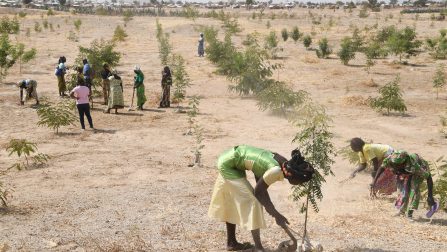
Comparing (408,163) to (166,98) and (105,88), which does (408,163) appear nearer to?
(166,98)

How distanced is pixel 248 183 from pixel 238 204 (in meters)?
0.23

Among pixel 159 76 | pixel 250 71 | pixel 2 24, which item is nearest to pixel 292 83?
pixel 250 71

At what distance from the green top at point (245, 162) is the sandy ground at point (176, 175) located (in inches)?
46.3

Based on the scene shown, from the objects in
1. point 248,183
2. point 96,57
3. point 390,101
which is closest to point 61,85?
point 96,57

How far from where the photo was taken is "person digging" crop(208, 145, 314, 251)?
4.75 metres

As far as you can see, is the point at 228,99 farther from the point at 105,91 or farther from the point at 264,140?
the point at 264,140

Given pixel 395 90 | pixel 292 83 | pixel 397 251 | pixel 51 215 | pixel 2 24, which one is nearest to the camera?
pixel 397 251

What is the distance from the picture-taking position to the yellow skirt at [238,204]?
5109 millimetres

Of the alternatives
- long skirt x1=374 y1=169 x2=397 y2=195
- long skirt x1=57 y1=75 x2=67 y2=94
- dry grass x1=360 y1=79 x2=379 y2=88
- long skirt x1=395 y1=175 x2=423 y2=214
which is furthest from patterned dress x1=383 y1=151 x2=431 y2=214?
dry grass x1=360 y1=79 x2=379 y2=88

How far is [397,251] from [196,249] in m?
2.24

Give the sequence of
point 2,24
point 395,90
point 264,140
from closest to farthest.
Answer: point 264,140 → point 395,90 → point 2,24

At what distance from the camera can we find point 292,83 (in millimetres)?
18953

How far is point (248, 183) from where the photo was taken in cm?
518

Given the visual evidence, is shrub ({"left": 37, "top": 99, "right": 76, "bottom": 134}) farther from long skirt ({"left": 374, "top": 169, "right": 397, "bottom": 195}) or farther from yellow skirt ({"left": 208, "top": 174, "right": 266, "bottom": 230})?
yellow skirt ({"left": 208, "top": 174, "right": 266, "bottom": 230})
